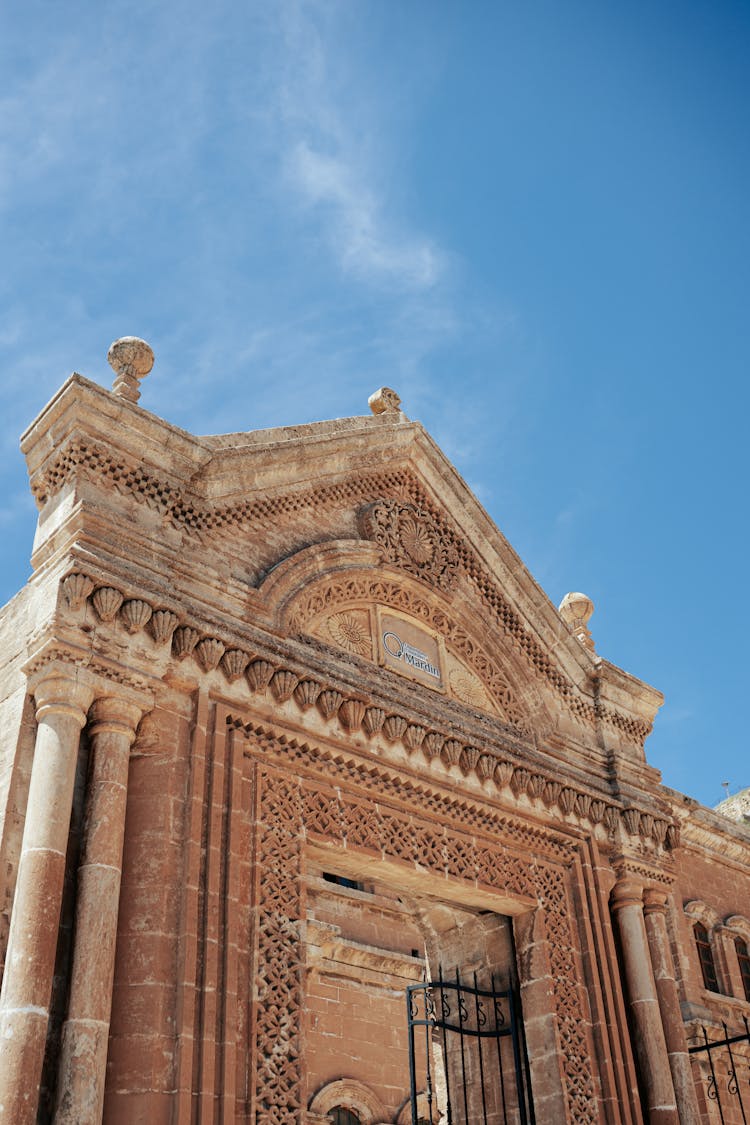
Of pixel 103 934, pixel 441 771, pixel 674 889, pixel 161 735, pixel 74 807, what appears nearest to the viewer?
pixel 103 934

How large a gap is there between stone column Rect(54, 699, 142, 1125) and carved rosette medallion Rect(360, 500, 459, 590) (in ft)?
12.5

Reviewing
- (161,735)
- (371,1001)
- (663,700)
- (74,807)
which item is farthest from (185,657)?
(371,1001)

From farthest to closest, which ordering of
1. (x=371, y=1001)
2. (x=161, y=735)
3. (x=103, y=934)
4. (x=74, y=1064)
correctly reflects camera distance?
1. (x=371, y=1001)
2. (x=161, y=735)
3. (x=103, y=934)
4. (x=74, y=1064)

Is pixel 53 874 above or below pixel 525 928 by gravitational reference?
below

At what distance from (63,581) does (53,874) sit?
6.63 ft

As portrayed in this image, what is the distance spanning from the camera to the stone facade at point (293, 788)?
285 inches

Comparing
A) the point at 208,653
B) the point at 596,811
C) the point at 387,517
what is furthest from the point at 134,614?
the point at 596,811

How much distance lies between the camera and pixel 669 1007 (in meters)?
11.0

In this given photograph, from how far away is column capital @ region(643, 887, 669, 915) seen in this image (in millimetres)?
11553

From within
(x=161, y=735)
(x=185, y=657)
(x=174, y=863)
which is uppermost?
(x=185, y=657)

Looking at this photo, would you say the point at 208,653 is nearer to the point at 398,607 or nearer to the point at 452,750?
the point at 452,750

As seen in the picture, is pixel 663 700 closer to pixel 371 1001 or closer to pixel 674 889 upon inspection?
pixel 674 889

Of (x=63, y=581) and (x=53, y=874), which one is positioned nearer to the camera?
(x=53, y=874)

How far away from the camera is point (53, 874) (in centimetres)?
698
